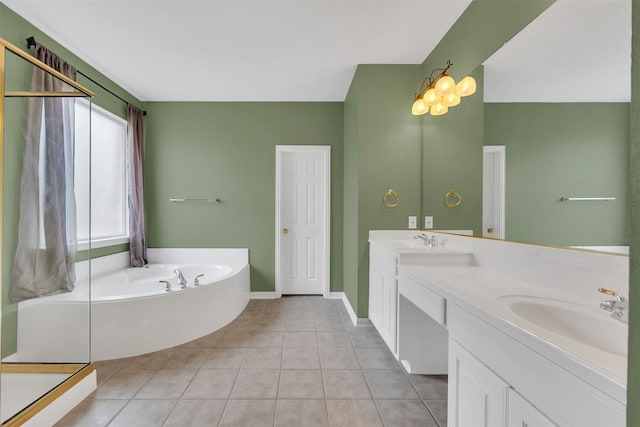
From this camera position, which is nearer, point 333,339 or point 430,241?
point 430,241

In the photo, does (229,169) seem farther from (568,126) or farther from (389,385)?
(568,126)

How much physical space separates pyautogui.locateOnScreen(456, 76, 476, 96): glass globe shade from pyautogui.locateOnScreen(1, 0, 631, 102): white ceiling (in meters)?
0.12

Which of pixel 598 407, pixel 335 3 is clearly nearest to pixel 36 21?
pixel 335 3

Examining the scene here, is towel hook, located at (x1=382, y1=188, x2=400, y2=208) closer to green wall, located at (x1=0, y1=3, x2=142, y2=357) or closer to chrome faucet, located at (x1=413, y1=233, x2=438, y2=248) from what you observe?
chrome faucet, located at (x1=413, y1=233, x2=438, y2=248)

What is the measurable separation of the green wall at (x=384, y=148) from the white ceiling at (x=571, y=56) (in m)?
1.08

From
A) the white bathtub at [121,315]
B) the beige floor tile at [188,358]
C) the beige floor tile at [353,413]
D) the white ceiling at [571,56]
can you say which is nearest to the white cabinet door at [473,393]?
the beige floor tile at [353,413]

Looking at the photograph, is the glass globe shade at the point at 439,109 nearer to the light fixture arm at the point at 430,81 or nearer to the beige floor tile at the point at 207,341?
the light fixture arm at the point at 430,81

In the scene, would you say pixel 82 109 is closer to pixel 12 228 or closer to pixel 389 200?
pixel 12 228

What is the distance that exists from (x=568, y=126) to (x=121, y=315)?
3.03 m

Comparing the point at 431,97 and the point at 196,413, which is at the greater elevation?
the point at 431,97

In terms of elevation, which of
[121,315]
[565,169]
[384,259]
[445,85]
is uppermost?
[445,85]

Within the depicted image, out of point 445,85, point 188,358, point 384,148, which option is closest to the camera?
point 445,85

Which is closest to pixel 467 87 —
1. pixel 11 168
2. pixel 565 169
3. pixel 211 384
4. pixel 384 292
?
pixel 565 169

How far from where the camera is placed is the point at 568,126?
1.10 meters
